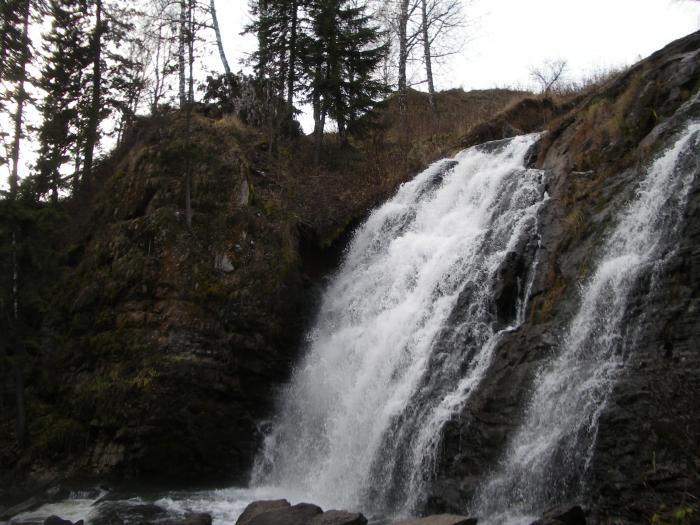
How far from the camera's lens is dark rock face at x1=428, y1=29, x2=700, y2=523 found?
6.27m

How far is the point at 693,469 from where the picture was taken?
5.84m

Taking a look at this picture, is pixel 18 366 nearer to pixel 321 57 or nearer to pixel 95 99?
pixel 95 99

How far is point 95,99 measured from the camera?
21.3 meters

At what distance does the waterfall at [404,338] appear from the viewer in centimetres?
953

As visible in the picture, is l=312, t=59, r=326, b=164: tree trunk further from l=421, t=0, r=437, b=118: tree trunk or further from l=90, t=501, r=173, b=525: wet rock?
l=90, t=501, r=173, b=525: wet rock

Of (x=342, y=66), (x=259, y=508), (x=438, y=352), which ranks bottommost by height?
(x=259, y=508)

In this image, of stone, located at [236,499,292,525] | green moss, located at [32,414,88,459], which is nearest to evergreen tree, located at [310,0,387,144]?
green moss, located at [32,414,88,459]

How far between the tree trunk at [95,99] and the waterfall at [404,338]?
35.2 feet

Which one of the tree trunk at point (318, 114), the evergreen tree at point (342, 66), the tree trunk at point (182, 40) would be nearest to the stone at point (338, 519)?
the tree trunk at point (182, 40)

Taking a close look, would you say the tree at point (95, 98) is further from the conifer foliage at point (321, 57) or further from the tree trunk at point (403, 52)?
the tree trunk at point (403, 52)

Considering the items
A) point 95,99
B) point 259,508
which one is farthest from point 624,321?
point 95,99

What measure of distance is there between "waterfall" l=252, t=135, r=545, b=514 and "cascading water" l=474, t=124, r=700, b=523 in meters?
1.37

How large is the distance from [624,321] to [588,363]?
70 centimetres

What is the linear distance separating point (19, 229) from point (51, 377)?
3.43 meters
